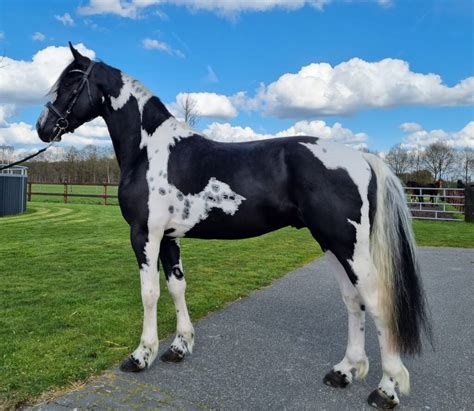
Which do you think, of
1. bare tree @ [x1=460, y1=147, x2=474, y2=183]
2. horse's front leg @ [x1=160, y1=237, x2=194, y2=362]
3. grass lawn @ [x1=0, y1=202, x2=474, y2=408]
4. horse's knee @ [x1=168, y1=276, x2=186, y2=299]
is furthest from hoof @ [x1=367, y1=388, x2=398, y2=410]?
bare tree @ [x1=460, y1=147, x2=474, y2=183]

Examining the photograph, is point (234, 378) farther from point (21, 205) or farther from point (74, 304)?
point (21, 205)

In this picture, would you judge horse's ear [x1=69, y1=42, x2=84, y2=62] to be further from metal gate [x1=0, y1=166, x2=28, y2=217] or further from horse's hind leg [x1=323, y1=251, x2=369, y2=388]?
metal gate [x1=0, y1=166, x2=28, y2=217]

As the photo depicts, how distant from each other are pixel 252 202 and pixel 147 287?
Result: 3.44 ft

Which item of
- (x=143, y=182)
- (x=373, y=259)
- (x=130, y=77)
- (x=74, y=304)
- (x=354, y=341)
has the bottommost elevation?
(x=74, y=304)

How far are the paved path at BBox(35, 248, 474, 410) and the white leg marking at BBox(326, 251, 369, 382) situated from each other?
5.0 inches

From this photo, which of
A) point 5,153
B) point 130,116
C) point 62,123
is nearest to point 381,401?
point 130,116

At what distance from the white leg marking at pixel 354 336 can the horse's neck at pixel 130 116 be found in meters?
1.70

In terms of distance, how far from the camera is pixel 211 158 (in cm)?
289

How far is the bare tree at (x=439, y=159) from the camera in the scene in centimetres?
4872

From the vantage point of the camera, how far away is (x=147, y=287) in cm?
299

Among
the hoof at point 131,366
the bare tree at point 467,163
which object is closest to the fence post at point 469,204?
the hoof at point 131,366

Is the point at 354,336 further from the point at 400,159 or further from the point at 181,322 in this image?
the point at 400,159

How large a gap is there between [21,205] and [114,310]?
12919mm

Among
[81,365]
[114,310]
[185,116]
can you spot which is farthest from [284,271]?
[185,116]
